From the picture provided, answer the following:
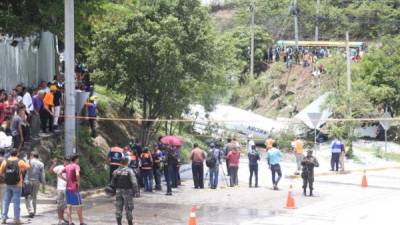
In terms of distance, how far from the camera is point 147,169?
73.4ft

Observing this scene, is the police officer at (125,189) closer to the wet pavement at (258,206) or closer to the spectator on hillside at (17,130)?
the wet pavement at (258,206)

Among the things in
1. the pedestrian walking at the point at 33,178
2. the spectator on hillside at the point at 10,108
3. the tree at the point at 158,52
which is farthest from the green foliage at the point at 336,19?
the pedestrian walking at the point at 33,178

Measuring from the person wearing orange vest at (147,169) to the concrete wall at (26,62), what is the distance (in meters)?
5.88

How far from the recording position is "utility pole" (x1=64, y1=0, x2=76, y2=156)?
68.7ft

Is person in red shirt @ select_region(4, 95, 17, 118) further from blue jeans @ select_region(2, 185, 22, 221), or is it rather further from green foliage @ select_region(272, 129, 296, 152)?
green foliage @ select_region(272, 129, 296, 152)

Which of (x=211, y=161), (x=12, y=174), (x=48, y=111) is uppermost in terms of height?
(x=48, y=111)

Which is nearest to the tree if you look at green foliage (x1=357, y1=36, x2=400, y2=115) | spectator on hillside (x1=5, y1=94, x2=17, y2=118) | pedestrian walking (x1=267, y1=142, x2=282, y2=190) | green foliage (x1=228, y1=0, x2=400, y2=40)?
pedestrian walking (x1=267, y1=142, x2=282, y2=190)

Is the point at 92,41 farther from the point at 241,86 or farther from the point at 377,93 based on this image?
the point at 241,86

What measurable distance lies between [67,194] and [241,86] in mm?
46652

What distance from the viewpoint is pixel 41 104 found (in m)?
22.7

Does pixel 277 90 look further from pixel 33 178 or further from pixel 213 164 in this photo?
pixel 33 178

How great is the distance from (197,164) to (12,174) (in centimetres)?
933

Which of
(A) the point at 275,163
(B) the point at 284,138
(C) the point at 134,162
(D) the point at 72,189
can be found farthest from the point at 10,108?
(B) the point at 284,138

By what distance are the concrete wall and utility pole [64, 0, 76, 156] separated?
12.7 feet
